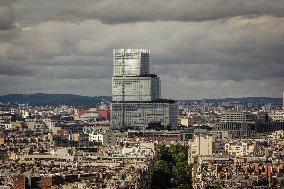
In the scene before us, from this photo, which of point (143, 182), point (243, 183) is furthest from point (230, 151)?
point (243, 183)

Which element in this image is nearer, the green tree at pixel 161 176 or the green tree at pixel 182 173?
the green tree at pixel 161 176

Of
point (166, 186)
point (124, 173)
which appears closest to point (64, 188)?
point (124, 173)

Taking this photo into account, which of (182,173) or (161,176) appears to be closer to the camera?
(161,176)

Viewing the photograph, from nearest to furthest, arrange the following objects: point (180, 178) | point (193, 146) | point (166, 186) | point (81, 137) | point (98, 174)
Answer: point (98, 174) < point (166, 186) < point (180, 178) < point (193, 146) < point (81, 137)

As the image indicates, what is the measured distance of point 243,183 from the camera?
79.9 meters

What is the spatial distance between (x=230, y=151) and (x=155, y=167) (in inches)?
1085

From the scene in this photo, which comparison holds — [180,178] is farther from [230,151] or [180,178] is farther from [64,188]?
[64,188]

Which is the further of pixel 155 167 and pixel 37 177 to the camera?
pixel 155 167

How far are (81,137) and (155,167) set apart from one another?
73.0m

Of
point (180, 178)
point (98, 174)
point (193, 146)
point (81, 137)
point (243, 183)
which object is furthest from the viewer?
point (81, 137)

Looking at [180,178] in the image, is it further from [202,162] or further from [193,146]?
[193,146]

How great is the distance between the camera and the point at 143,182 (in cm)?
9450

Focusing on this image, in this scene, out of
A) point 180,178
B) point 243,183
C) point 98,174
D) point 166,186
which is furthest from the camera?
point 180,178

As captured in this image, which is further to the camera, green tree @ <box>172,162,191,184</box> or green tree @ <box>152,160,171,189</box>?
green tree @ <box>172,162,191,184</box>
